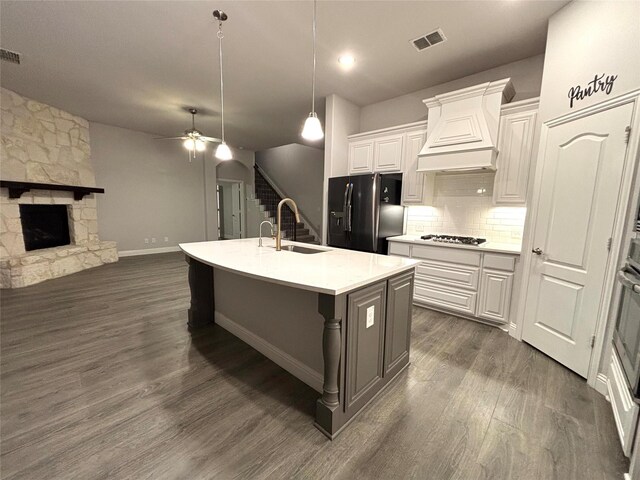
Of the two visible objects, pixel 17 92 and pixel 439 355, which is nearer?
pixel 439 355

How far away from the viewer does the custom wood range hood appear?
290cm

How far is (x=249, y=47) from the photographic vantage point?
116 inches

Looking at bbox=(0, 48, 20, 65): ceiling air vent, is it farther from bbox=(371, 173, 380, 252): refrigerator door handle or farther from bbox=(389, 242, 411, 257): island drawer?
bbox=(389, 242, 411, 257): island drawer

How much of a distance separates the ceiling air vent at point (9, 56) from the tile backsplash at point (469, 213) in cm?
540

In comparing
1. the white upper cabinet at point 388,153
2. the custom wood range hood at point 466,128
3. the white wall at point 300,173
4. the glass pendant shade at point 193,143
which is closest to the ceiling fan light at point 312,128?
the custom wood range hood at point 466,128

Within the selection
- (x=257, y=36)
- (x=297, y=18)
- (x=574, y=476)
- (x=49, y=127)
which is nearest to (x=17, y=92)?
(x=49, y=127)

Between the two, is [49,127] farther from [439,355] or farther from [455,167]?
[439,355]

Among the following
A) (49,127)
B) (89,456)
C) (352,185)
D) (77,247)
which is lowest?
(89,456)

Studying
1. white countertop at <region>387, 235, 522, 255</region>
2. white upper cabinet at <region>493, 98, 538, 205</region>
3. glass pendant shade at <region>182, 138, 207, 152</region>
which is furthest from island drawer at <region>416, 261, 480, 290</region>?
glass pendant shade at <region>182, 138, 207, 152</region>

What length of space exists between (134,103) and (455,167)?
17.2 feet

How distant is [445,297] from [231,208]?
7.87 metres

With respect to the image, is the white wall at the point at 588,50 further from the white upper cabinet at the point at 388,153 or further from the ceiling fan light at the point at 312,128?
the ceiling fan light at the point at 312,128

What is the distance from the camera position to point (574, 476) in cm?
132

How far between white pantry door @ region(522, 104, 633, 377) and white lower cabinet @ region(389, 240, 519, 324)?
0.28 meters
